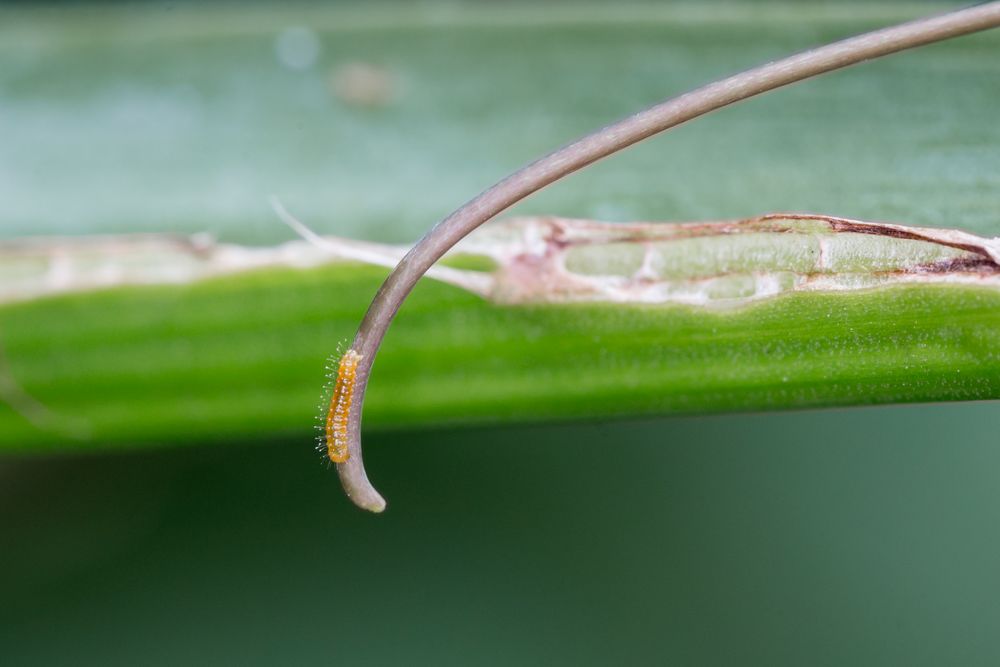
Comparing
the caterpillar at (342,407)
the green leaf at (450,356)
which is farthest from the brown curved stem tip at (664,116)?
the green leaf at (450,356)

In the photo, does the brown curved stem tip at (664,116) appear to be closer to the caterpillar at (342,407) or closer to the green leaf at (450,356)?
the caterpillar at (342,407)

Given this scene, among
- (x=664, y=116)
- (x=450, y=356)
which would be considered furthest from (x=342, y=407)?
(x=664, y=116)

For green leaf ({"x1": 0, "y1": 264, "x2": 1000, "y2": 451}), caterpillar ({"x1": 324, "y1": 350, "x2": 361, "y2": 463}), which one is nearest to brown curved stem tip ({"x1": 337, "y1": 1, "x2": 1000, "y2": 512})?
caterpillar ({"x1": 324, "y1": 350, "x2": 361, "y2": 463})

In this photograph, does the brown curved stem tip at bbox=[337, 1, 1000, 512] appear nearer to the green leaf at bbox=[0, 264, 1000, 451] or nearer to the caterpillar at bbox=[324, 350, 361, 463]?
the caterpillar at bbox=[324, 350, 361, 463]

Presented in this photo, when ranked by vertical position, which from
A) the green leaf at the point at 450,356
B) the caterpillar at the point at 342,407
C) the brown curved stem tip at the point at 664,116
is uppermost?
the brown curved stem tip at the point at 664,116

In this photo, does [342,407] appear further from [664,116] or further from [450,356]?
[664,116]
